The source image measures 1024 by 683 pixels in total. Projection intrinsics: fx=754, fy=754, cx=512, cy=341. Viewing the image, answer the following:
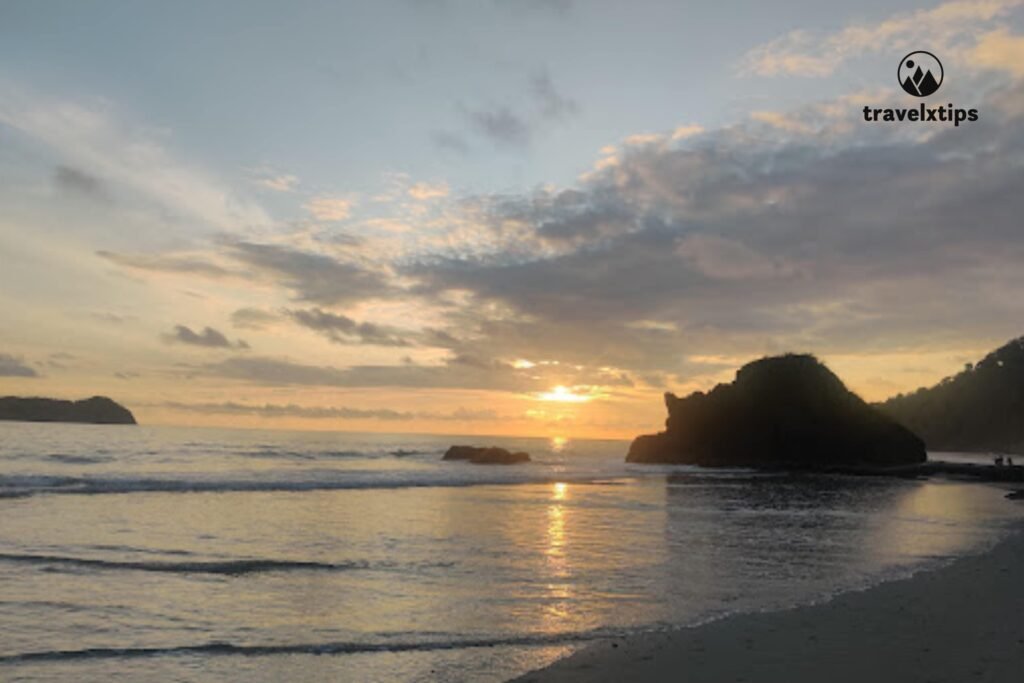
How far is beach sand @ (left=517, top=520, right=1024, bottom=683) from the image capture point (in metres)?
10.6

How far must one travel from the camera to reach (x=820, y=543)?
89.7 feet

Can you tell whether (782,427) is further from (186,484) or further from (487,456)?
(186,484)

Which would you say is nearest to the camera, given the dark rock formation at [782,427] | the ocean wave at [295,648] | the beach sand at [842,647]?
the beach sand at [842,647]

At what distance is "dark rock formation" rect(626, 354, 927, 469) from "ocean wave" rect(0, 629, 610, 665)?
10023 cm

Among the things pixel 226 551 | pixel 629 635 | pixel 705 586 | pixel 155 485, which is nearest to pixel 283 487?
pixel 155 485

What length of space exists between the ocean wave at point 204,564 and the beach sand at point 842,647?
34.0ft

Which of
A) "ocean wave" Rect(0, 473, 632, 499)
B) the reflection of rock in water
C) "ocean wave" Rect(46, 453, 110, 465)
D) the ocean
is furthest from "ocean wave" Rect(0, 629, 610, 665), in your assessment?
"ocean wave" Rect(46, 453, 110, 465)

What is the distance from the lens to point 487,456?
118 m

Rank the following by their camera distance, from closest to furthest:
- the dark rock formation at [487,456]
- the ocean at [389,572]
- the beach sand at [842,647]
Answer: the beach sand at [842,647], the ocean at [389,572], the dark rock formation at [487,456]

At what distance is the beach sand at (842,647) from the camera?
34.7ft

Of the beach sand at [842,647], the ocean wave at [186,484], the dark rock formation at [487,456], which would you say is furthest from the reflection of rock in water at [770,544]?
the dark rock formation at [487,456]

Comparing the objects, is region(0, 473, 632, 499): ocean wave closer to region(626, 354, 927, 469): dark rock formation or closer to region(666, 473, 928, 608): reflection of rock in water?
region(666, 473, 928, 608): reflection of rock in water

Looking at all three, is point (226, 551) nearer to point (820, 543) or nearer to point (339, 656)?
point (339, 656)

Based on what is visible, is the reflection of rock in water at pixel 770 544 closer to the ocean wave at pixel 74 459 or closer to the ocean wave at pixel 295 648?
the ocean wave at pixel 295 648
